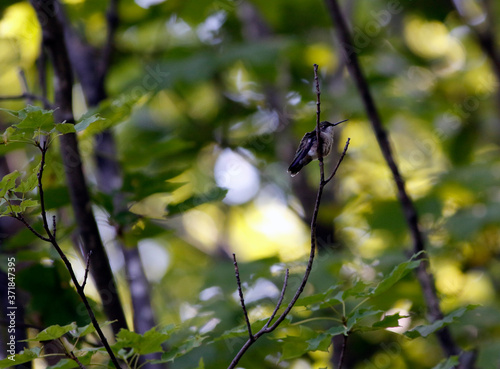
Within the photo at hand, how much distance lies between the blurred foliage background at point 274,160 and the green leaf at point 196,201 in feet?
0.06

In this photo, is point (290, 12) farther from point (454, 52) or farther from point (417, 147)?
point (454, 52)

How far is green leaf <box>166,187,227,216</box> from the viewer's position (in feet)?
9.48

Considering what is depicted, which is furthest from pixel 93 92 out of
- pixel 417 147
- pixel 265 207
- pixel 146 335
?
pixel 417 147

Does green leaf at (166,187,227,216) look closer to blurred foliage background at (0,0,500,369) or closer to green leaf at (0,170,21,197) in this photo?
blurred foliage background at (0,0,500,369)

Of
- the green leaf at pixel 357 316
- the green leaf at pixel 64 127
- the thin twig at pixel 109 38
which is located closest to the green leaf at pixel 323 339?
the green leaf at pixel 357 316

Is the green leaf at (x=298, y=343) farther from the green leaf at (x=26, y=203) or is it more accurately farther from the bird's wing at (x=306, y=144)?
the green leaf at (x=26, y=203)

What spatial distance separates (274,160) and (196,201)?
3.57 m

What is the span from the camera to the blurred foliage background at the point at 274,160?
132 inches

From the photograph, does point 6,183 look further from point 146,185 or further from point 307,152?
point 307,152

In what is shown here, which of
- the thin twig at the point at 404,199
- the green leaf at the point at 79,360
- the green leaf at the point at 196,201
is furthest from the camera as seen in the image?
the thin twig at the point at 404,199

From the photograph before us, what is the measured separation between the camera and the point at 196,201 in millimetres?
2910

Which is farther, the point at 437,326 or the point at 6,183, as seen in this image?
the point at 437,326

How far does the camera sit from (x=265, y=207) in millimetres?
8836

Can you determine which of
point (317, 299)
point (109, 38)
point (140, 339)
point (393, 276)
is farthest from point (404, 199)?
point (109, 38)
